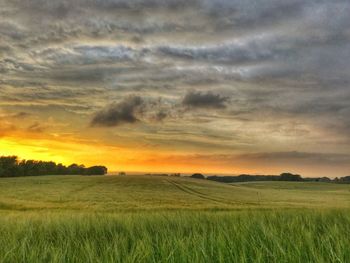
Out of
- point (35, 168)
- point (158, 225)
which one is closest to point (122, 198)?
point (158, 225)

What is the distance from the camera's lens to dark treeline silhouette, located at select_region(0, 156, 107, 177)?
115938mm

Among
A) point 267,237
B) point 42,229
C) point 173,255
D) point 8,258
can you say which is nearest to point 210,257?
point 173,255

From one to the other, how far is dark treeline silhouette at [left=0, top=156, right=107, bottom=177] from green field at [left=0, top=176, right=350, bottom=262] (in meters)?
53.1

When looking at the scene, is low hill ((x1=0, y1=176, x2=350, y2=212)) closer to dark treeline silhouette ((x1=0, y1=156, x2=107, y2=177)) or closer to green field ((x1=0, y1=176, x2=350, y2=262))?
green field ((x1=0, y1=176, x2=350, y2=262))

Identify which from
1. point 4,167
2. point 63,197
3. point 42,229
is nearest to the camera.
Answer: point 42,229

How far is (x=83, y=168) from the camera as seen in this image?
462ft

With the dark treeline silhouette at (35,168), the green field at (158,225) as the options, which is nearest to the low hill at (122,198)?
the green field at (158,225)

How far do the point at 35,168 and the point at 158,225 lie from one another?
409 feet

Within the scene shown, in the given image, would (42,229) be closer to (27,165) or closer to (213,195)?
(213,195)

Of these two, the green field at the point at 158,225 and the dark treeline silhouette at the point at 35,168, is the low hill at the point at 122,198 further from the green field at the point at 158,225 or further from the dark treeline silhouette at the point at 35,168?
the dark treeline silhouette at the point at 35,168

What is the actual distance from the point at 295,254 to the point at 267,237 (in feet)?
3.60

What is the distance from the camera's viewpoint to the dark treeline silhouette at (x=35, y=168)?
380 ft

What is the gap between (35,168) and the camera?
124 m

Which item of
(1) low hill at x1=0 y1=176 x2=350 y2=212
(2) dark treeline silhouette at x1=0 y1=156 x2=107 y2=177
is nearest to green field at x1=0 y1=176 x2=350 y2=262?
(1) low hill at x1=0 y1=176 x2=350 y2=212
